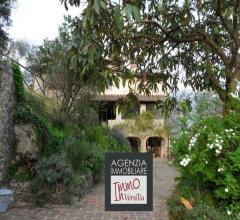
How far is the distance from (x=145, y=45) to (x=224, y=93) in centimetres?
149

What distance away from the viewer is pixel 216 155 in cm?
727

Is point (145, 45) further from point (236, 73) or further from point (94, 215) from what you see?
point (94, 215)

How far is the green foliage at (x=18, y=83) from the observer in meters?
13.6

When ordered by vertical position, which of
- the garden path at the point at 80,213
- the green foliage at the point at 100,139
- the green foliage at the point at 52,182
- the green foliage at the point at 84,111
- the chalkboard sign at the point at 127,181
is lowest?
the garden path at the point at 80,213

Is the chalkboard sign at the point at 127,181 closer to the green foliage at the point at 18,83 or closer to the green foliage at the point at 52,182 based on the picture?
the green foliage at the point at 52,182

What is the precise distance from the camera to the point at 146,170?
5.33 meters

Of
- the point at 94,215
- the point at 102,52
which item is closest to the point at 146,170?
the point at 102,52

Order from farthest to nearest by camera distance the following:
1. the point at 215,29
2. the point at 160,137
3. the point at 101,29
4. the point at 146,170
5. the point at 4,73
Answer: the point at 160,137
the point at 4,73
the point at 215,29
the point at 101,29
the point at 146,170

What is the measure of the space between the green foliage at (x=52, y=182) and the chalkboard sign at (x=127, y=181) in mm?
6453

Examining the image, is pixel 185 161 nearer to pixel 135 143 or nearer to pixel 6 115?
pixel 6 115

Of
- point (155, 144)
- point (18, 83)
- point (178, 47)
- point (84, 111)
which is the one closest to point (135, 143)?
point (155, 144)

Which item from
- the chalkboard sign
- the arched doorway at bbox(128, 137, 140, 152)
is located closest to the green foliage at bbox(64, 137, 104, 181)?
the chalkboard sign

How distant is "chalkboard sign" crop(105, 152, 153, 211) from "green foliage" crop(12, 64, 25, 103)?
29.3 feet

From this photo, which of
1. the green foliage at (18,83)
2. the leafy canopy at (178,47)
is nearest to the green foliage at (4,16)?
the green foliage at (18,83)
